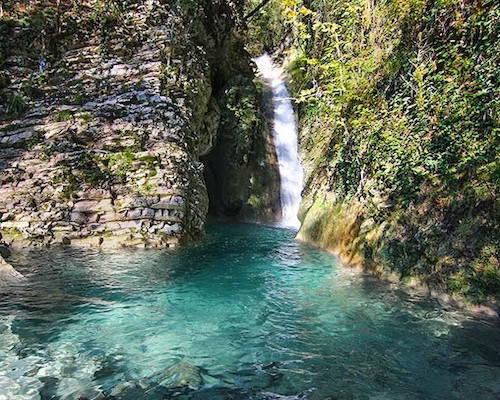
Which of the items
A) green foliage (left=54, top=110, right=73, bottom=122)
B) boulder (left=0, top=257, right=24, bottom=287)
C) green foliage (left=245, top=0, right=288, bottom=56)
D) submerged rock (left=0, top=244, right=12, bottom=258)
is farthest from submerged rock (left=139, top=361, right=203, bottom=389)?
green foliage (left=245, top=0, right=288, bottom=56)

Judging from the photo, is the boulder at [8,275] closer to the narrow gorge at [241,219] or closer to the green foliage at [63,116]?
the narrow gorge at [241,219]

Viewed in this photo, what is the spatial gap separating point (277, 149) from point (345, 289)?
1100 centimetres

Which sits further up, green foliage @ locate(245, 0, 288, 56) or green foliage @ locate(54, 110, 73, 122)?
green foliage @ locate(245, 0, 288, 56)

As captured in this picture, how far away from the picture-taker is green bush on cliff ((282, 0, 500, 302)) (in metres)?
5.39

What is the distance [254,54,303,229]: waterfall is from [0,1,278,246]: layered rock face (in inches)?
149

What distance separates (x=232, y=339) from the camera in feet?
14.1

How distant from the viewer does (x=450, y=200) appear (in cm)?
581

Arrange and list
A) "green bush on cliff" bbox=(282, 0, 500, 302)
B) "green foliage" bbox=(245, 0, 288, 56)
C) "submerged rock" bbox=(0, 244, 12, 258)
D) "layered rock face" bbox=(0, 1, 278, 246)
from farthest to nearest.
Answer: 1. "green foliage" bbox=(245, 0, 288, 56)
2. "layered rock face" bbox=(0, 1, 278, 246)
3. "submerged rock" bbox=(0, 244, 12, 258)
4. "green bush on cliff" bbox=(282, 0, 500, 302)

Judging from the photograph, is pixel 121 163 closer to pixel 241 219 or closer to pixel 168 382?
pixel 241 219

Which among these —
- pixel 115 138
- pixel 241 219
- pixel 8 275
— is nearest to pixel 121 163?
pixel 115 138

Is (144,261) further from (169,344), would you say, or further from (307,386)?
(307,386)

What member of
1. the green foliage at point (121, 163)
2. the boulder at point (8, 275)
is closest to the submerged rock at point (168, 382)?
the boulder at point (8, 275)

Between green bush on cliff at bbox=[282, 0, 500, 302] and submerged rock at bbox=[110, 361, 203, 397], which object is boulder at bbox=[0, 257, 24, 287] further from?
green bush on cliff at bbox=[282, 0, 500, 302]

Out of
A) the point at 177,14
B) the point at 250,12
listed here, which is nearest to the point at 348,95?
the point at 177,14
